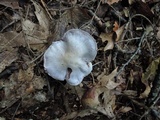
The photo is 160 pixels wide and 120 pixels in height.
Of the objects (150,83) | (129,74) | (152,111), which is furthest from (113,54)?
(152,111)

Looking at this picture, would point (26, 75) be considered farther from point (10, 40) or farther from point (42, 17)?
point (42, 17)

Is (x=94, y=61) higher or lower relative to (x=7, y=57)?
lower

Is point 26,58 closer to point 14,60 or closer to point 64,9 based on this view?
point 14,60

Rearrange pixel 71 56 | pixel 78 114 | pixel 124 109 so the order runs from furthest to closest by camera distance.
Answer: pixel 124 109
pixel 78 114
pixel 71 56

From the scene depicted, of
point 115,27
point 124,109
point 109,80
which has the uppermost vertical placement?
point 115,27

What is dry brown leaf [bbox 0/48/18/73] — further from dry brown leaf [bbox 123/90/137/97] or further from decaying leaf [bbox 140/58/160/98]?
decaying leaf [bbox 140/58/160/98]

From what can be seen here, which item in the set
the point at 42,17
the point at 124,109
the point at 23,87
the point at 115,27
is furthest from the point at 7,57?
the point at 124,109
